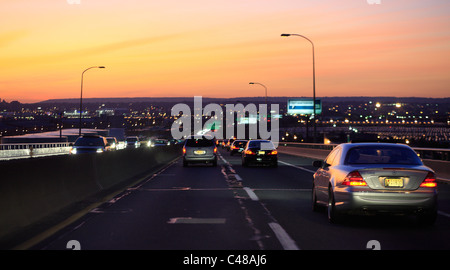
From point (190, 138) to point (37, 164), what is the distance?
20.9 meters

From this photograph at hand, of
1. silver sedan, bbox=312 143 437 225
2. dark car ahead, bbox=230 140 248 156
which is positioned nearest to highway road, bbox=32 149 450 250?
silver sedan, bbox=312 143 437 225

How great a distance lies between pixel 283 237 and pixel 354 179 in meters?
1.86

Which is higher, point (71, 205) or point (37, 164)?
point (37, 164)

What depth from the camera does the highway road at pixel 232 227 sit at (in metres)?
8.55

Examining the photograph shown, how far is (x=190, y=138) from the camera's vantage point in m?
32.4

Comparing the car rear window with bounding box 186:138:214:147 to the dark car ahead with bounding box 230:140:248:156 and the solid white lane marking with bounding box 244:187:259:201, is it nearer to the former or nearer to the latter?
the solid white lane marking with bounding box 244:187:259:201

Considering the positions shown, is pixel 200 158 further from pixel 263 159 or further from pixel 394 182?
pixel 394 182

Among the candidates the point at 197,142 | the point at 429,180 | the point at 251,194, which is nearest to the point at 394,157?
the point at 429,180

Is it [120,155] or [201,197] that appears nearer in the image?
[201,197]

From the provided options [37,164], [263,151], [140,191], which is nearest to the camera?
[37,164]

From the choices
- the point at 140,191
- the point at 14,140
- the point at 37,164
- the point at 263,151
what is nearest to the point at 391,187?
the point at 37,164

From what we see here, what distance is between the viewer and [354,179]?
10188 millimetres
